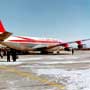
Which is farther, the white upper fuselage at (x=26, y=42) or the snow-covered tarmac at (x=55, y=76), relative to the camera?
the white upper fuselage at (x=26, y=42)

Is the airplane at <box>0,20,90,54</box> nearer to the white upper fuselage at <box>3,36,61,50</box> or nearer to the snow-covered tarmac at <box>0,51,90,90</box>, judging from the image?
the white upper fuselage at <box>3,36,61,50</box>

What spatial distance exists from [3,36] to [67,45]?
73.7 feet

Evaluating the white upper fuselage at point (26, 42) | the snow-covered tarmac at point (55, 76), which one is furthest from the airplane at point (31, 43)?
the snow-covered tarmac at point (55, 76)

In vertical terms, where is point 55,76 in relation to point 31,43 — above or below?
below

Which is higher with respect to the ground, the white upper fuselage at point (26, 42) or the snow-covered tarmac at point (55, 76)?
the white upper fuselage at point (26, 42)

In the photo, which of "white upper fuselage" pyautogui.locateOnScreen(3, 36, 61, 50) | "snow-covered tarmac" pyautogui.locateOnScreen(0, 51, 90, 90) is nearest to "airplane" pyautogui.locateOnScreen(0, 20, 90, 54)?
"white upper fuselage" pyautogui.locateOnScreen(3, 36, 61, 50)

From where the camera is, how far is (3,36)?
48688mm

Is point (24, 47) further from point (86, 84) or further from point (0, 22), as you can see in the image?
point (86, 84)

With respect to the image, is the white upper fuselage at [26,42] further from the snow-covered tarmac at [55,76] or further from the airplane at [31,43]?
the snow-covered tarmac at [55,76]

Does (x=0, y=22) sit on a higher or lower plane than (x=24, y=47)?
higher

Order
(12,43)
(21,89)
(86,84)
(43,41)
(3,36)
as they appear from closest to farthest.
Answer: (21,89) < (86,84) < (3,36) < (12,43) < (43,41)

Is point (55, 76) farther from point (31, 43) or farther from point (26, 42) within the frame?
point (31, 43)

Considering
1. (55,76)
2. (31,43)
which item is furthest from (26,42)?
(55,76)

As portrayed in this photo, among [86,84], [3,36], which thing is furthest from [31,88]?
[3,36]
